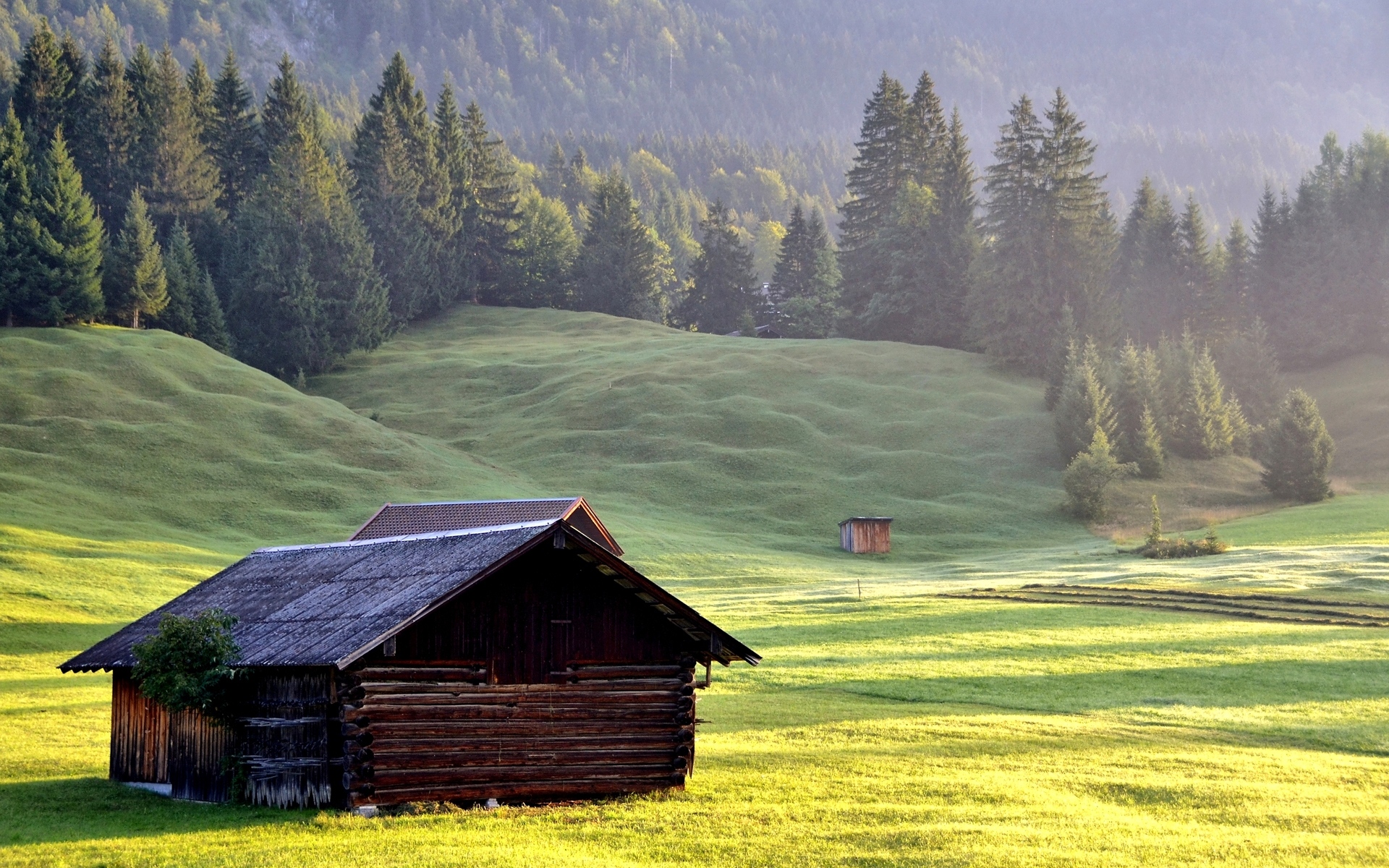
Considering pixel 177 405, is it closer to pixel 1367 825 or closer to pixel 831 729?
pixel 831 729

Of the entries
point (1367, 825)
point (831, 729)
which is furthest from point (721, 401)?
point (1367, 825)

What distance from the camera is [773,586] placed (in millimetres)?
64562

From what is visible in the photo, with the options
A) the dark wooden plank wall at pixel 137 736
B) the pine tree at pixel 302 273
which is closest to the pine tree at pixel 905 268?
the pine tree at pixel 302 273

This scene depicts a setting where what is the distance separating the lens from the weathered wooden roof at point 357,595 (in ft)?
80.1

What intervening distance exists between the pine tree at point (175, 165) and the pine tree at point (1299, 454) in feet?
290

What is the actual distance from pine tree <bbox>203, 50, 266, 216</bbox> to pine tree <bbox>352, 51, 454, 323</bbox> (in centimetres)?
1006

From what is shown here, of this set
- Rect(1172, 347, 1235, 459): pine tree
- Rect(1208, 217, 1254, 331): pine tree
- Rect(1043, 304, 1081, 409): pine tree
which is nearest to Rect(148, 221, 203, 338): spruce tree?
Rect(1043, 304, 1081, 409): pine tree

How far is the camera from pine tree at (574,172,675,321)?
149625mm

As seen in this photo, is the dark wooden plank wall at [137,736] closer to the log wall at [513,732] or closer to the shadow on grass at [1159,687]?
the log wall at [513,732]

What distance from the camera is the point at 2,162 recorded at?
93.5 meters

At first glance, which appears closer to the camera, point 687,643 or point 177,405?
point 687,643

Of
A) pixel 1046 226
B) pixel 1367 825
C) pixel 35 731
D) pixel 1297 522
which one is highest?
pixel 1046 226

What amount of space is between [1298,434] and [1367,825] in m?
72.7

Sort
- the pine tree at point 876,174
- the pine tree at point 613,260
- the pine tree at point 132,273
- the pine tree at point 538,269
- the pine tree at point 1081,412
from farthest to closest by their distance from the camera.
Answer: the pine tree at point 538,269
the pine tree at point 613,260
the pine tree at point 876,174
the pine tree at point 132,273
the pine tree at point 1081,412
